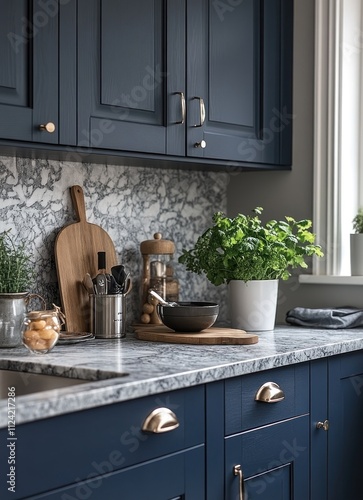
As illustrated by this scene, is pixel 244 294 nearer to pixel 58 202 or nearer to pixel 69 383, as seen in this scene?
pixel 58 202

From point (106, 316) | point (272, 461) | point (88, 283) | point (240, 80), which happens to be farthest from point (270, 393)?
point (240, 80)

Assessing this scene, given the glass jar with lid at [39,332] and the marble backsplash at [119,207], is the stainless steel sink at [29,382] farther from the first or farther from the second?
the marble backsplash at [119,207]

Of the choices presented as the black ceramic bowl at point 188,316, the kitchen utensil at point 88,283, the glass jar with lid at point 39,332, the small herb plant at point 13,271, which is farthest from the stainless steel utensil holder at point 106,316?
the glass jar with lid at point 39,332

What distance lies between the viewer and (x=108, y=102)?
2389 mm

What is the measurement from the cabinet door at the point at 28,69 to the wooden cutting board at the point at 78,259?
0.47m

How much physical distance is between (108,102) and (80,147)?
6.5 inches

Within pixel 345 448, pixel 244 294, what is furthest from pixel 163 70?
pixel 345 448

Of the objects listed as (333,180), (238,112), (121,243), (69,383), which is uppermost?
(238,112)

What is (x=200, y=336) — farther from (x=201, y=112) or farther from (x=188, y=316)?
(x=201, y=112)

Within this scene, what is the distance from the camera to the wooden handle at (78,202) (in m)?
2.70

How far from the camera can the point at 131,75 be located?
8.06ft

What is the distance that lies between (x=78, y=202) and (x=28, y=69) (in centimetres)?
62

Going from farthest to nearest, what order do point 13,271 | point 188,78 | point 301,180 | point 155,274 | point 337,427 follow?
point 301,180 < point 155,274 < point 188,78 < point 337,427 < point 13,271

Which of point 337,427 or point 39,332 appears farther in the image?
point 337,427
